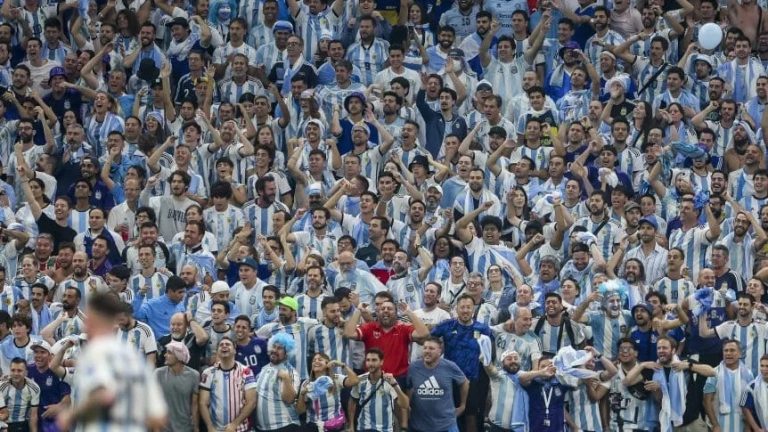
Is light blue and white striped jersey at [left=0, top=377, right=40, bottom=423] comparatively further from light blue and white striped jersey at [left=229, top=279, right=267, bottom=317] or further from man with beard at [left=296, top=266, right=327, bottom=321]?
man with beard at [left=296, top=266, right=327, bottom=321]

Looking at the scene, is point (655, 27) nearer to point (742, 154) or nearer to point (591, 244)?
point (742, 154)

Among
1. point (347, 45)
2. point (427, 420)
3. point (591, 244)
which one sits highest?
point (347, 45)

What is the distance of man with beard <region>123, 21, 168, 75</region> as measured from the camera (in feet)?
99.9

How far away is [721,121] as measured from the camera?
29188 mm

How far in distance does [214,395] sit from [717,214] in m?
6.89

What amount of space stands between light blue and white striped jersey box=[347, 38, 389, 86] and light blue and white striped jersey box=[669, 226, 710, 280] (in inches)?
226

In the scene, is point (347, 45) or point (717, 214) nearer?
point (717, 214)

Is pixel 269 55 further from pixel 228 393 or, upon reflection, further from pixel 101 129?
pixel 228 393

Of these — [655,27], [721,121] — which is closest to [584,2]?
[655,27]

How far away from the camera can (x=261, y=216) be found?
27.0 meters

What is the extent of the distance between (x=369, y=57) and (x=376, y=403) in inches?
302

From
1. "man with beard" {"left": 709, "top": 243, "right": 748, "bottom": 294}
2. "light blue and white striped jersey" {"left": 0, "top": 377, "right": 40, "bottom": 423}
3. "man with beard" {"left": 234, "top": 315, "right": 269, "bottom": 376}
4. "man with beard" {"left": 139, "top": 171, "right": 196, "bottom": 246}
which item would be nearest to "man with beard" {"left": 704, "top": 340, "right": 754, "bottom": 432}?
"man with beard" {"left": 709, "top": 243, "right": 748, "bottom": 294}

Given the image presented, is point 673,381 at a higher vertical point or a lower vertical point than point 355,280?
lower

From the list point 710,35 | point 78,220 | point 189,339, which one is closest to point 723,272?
point 710,35
